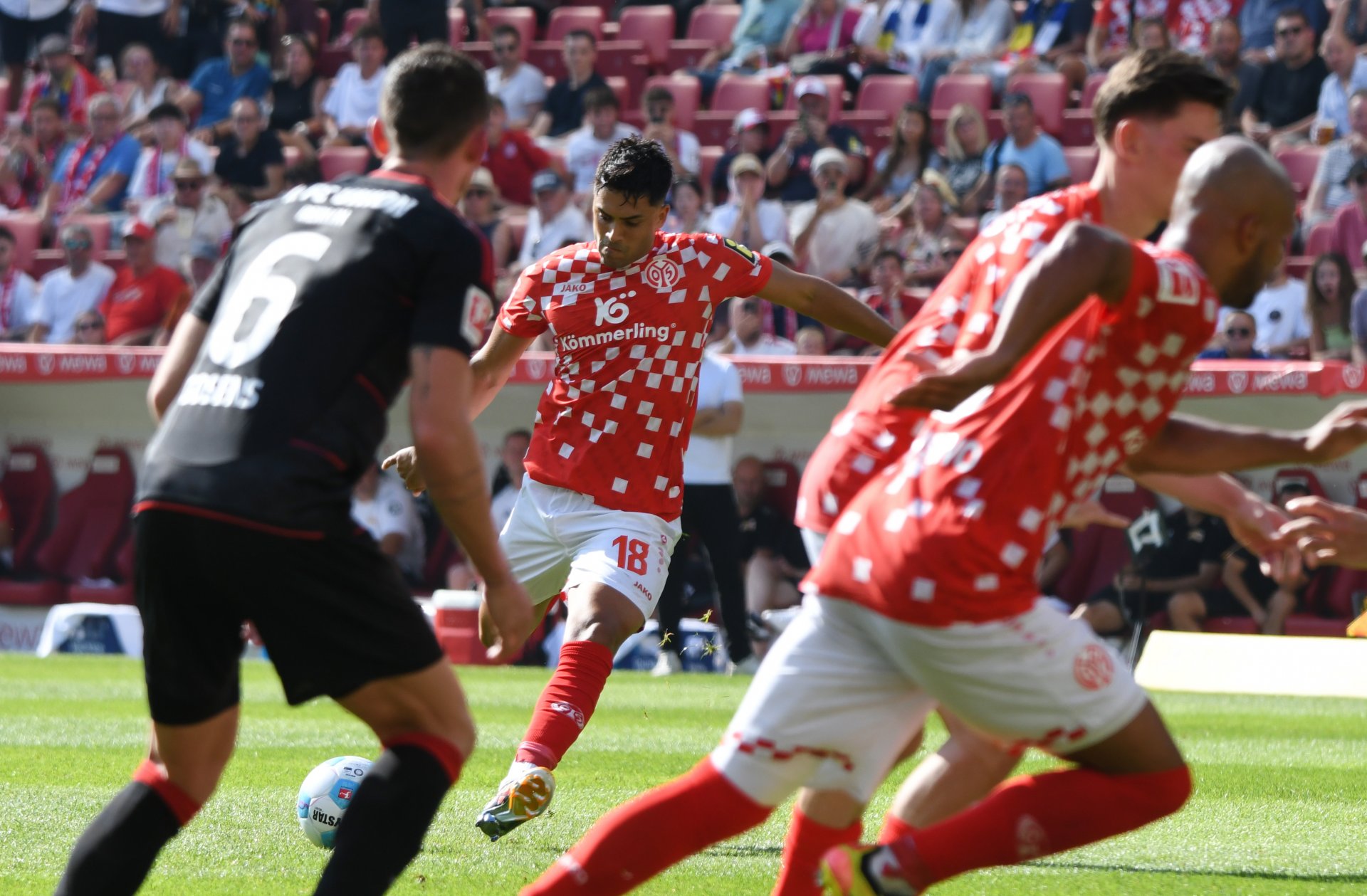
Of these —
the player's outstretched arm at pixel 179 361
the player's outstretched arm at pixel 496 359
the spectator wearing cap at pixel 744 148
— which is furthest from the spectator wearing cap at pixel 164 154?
the player's outstretched arm at pixel 179 361

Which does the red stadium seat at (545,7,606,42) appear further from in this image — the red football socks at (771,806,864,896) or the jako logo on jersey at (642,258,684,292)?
the red football socks at (771,806,864,896)

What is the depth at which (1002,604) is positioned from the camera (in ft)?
11.9

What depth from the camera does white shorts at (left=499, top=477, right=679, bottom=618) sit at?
6570mm

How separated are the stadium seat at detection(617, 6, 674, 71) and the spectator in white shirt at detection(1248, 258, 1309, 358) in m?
8.52

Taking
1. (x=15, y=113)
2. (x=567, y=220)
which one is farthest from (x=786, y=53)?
(x=15, y=113)

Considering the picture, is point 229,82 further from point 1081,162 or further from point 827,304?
point 827,304

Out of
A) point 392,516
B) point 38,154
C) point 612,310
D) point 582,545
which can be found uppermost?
point 612,310

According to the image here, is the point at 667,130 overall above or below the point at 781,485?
above

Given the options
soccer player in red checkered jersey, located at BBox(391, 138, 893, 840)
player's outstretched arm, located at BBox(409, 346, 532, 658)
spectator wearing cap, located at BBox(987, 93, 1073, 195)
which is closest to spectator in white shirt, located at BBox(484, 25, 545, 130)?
spectator wearing cap, located at BBox(987, 93, 1073, 195)

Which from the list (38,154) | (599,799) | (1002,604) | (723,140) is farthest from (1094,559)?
(38,154)

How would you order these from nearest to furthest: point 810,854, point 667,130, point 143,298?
point 810,854 → point 143,298 → point 667,130

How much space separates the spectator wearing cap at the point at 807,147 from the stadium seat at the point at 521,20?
4.93 metres

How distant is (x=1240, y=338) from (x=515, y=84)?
28.6 ft

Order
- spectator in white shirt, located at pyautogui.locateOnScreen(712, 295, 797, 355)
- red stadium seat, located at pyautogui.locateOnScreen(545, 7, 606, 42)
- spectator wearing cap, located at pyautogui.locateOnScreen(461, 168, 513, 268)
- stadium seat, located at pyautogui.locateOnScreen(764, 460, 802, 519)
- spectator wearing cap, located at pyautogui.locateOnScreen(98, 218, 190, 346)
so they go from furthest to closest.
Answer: red stadium seat, located at pyautogui.locateOnScreen(545, 7, 606, 42) → spectator wearing cap, located at pyautogui.locateOnScreen(98, 218, 190, 346) → spectator wearing cap, located at pyautogui.locateOnScreen(461, 168, 513, 268) → spectator in white shirt, located at pyautogui.locateOnScreen(712, 295, 797, 355) → stadium seat, located at pyautogui.locateOnScreen(764, 460, 802, 519)
